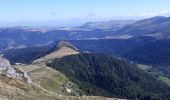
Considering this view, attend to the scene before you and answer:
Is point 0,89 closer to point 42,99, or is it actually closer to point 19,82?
point 42,99

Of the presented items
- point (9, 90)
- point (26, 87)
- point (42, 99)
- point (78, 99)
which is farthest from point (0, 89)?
point (78, 99)

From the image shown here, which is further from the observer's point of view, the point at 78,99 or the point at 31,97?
the point at 78,99

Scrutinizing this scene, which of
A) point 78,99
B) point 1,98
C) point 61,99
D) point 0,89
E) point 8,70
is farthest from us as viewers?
point 8,70

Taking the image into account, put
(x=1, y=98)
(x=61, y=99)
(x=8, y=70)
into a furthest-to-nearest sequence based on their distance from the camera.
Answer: (x=8, y=70), (x=61, y=99), (x=1, y=98)

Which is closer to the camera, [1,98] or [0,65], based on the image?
[1,98]

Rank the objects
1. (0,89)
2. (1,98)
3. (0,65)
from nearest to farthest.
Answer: (1,98) < (0,89) < (0,65)

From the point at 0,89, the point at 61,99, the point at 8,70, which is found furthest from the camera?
the point at 8,70

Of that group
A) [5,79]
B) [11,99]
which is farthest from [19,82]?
[11,99]

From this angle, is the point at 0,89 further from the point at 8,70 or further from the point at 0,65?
the point at 0,65

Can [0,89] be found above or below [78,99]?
above
